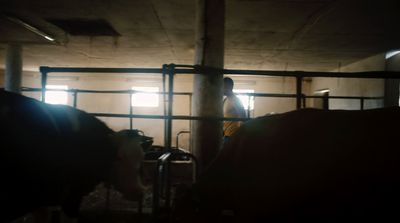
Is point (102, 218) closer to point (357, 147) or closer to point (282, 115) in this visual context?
point (282, 115)

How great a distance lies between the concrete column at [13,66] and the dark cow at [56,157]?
667cm

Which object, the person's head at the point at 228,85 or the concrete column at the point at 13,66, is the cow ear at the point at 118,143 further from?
the concrete column at the point at 13,66

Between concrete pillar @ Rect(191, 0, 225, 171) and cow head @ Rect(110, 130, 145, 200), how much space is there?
6.13 feet

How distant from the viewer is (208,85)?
351 cm

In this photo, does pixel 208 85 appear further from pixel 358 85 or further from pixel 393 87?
pixel 358 85

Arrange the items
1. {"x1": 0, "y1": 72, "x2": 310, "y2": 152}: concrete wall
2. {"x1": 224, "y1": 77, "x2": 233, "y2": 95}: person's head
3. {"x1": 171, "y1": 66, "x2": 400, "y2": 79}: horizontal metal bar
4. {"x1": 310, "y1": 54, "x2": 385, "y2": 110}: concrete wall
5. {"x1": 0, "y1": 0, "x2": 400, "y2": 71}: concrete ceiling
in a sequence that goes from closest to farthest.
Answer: {"x1": 171, "y1": 66, "x2": 400, "y2": 79}: horizontal metal bar
{"x1": 224, "y1": 77, "x2": 233, "y2": 95}: person's head
{"x1": 0, "y1": 0, "x2": 400, "y2": 71}: concrete ceiling
{"x1": 310, "y1": 54, "x2": 385, "y2": 110}: concrete wall
{"x1": 0, "y1": 72, "x2": 310, "y2": 152}: concrete wall

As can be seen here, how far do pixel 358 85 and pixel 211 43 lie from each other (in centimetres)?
613

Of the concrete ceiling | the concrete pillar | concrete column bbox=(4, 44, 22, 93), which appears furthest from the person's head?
concrete column bbox=(4, 44, 22, 93)

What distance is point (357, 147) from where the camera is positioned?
51.0 inches

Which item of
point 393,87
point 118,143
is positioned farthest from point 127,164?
point 393,87

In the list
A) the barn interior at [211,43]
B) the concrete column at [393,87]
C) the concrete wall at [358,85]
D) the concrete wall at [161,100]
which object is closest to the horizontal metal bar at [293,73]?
the barn interior at [211,43]

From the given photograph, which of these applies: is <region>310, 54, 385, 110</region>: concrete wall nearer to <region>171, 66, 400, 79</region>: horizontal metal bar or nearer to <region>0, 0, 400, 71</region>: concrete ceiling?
<region>0, 0, 400, 71</region>: concrete ceiling

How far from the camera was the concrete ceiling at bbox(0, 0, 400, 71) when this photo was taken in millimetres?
4336

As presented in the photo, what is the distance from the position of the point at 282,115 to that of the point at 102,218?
1569 mm
